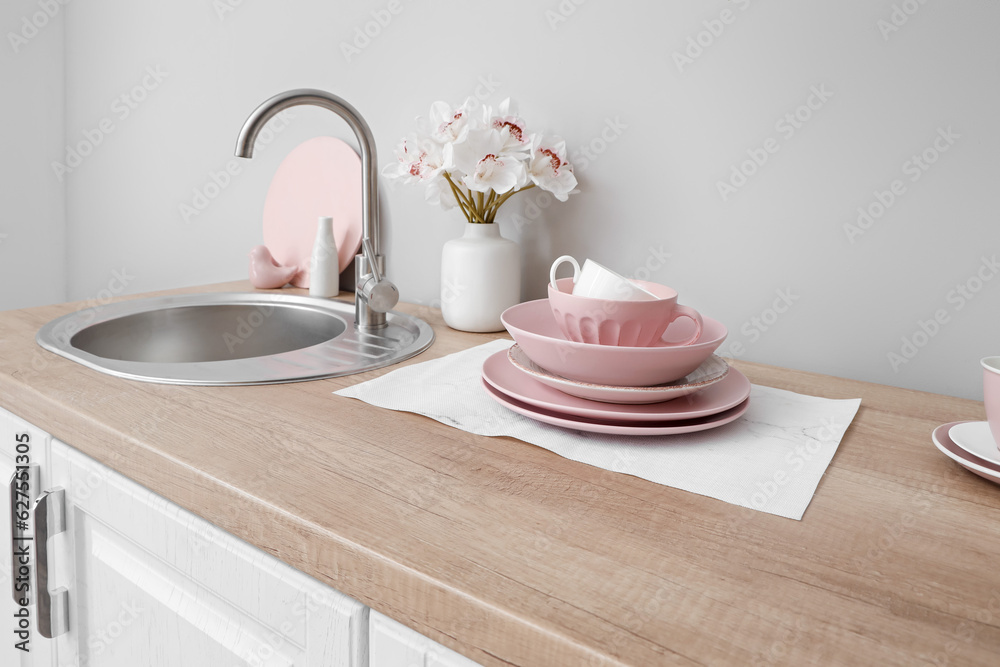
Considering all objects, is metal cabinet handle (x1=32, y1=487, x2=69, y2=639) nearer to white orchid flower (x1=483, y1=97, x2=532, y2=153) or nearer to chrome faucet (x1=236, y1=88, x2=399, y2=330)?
chrome faucet (x1=236, y1=88, x2=399, y2=330)

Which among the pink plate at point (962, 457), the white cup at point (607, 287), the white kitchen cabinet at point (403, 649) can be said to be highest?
the white cup at point (607, 287)

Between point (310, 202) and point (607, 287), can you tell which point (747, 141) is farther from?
point (310, 202)

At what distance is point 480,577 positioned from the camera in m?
0.48

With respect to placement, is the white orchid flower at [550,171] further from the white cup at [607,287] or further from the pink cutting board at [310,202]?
the pink cutting board at [310,202]

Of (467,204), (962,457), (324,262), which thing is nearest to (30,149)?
(324,262)

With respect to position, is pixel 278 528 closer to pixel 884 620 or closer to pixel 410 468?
pixel 410 468

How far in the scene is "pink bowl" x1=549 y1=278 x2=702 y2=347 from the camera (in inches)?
30.2

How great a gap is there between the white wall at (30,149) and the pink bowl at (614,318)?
82.8 inches

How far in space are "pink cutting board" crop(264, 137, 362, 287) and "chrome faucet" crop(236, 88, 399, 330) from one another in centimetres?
26

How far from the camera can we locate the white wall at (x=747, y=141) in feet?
2.86

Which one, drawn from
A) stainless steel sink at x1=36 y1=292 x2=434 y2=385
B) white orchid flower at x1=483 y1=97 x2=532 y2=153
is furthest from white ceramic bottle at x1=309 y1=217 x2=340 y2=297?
white orchid flower at x1=483 y1=97 x2=532 y2=153

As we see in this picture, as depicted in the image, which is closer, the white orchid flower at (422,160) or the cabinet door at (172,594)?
the cabinet door at (172,594)

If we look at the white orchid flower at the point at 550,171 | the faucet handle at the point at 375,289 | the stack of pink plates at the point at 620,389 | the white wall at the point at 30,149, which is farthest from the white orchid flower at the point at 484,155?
the white wall at the point at 30,149

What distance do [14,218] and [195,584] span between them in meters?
2.04
